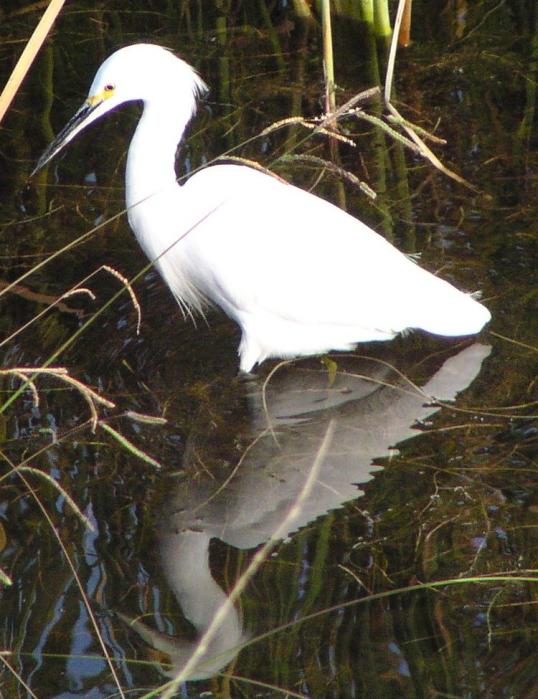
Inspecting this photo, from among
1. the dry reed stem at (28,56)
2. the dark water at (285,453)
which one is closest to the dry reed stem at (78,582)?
the dark water at (285,453)

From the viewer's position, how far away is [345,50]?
6.56m

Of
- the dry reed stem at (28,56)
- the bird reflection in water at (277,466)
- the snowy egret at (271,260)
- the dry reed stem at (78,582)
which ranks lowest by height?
the bird reflection in water at (277,466)

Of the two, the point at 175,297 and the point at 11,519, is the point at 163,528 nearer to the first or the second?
the point at 11,519

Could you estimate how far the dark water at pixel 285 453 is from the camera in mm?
2926

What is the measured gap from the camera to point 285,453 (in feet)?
12.7

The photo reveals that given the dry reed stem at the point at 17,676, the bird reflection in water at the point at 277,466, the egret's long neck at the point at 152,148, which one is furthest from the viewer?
the egret's long neck at the point at 152,148

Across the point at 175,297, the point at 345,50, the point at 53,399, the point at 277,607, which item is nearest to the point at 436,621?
the point at 277,607

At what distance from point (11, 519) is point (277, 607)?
0.96 metres

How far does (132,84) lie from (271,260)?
2.70ft

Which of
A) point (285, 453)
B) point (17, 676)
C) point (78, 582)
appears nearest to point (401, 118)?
point (285, 453)

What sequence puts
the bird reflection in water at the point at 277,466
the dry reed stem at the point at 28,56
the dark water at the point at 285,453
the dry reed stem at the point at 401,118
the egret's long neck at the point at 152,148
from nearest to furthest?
the dry reed stem at the point at 28,56 → the dark water at the point at 285,453 → the bird reflection in water at the point at 277,466 → the dry reed stem at the point at 401,118 → the egret's long neck at the point at 152,148

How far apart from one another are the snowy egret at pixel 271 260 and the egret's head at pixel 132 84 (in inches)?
0.5

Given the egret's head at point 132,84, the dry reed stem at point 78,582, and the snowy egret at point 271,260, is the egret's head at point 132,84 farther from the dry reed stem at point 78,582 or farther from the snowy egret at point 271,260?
the dry reed stem at point 78,582

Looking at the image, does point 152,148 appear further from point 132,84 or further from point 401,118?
point 401,118
